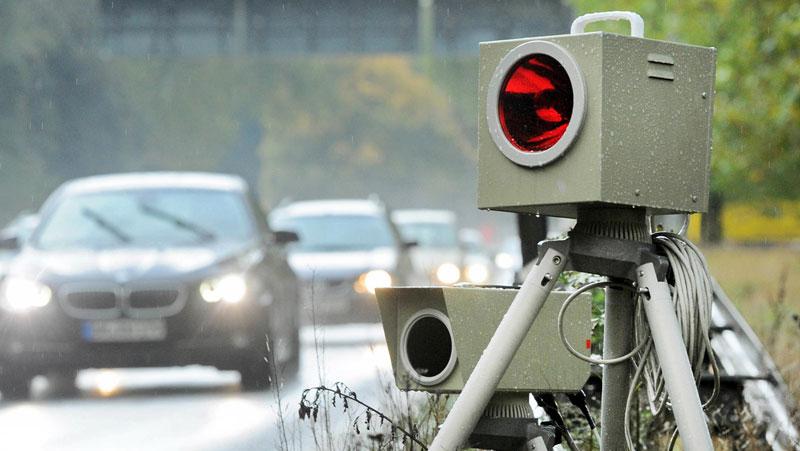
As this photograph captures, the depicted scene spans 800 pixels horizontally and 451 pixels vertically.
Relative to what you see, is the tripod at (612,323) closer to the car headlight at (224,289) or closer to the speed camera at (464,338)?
the speed camera at (464,338)

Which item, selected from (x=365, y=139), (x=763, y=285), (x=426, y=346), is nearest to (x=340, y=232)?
(x=763, y=285)

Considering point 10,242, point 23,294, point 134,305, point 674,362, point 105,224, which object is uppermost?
point 674,362

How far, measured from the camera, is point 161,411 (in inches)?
502

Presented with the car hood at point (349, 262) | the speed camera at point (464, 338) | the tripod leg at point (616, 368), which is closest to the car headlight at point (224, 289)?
the car hood at point (349, 262)

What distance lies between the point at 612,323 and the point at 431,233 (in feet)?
92.0

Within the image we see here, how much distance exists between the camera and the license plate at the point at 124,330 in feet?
44.3

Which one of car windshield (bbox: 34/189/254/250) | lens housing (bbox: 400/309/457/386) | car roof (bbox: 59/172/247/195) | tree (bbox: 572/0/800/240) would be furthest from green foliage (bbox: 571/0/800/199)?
lens housing (bbox: 400/309/457/386)

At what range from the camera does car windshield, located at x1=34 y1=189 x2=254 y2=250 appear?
1455cm

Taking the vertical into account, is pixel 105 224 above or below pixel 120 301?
above

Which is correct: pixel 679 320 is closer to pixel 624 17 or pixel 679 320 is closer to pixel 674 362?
pixel 674 362

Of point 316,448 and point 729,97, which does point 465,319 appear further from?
point 729,97

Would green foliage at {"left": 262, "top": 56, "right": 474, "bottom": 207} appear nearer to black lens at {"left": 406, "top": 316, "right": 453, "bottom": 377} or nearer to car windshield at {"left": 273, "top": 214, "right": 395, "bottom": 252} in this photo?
car windshield at {"left": 273, "top": 214, "right": 395, "bottom": 252}

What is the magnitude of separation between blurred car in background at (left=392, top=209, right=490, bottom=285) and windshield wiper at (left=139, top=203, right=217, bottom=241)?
13.4m

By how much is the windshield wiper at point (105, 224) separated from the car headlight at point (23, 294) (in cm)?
111
